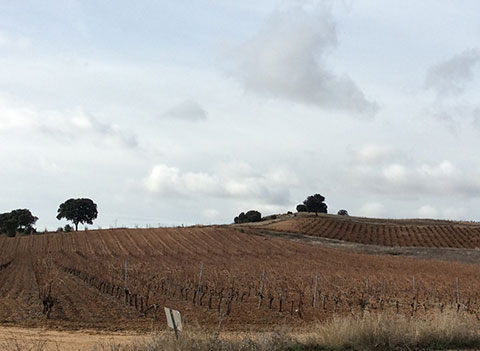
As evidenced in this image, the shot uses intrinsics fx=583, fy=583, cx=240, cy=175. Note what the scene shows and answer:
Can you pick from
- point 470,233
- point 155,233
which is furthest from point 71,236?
point 470,233

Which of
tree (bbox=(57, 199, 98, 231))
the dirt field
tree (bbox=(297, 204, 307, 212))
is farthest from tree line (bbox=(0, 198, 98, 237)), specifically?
the dirt field

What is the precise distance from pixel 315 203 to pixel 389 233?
37.6 metres

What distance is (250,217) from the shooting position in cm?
11188

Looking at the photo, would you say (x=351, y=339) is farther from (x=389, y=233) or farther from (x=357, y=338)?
(x=389, y=233)

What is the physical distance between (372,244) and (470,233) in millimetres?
18572

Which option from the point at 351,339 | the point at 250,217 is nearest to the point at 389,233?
the point at 250,217

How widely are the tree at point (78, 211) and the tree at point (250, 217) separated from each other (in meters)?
29.5

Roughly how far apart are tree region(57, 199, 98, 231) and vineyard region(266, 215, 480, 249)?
46.6 m

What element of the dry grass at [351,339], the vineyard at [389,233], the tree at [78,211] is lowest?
the dry grass at [351,339]

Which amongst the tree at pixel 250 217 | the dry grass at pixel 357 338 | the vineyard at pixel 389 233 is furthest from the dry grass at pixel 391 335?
the tree at pixel 250 217

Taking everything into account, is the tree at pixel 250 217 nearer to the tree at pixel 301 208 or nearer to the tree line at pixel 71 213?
the tree at pixel 301 208

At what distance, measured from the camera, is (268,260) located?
1918 inches

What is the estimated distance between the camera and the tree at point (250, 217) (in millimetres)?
110312

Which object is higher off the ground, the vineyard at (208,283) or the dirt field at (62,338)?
the vineyard at (208,283)
